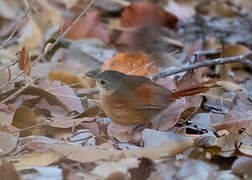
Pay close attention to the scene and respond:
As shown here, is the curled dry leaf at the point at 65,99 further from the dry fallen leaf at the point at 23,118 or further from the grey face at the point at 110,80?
the dry fallen leaf at the point at 23,118

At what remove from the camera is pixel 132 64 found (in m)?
3.57

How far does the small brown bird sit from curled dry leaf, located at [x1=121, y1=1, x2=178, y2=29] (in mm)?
2001

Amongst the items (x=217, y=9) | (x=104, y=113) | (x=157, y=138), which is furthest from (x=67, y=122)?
(x=217, y=9)

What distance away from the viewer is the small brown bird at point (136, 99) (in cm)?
265

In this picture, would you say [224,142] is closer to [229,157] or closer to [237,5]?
[229,157]

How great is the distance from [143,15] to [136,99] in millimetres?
2279

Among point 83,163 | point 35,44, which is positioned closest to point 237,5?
point 35,44

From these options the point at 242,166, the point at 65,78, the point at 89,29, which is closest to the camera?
the point at 242,166

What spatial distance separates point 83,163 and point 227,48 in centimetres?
226

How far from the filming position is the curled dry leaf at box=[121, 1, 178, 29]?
4.80 metres

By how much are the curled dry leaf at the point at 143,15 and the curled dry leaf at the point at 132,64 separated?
103 centimetres

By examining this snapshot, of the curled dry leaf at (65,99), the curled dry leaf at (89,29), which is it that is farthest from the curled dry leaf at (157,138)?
the curled dry leaf at (89,29)

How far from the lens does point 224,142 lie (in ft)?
7.68

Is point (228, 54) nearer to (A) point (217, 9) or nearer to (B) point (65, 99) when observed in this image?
(B) point (65, 99)
